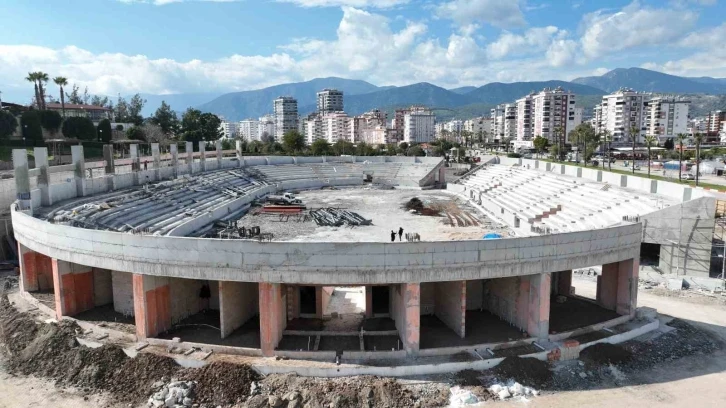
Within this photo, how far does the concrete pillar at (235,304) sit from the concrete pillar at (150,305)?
2.18 m

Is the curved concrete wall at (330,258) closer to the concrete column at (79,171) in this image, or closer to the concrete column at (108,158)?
the concrete column at (79,171)

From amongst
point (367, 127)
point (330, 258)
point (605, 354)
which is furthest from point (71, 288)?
point (367, 127)

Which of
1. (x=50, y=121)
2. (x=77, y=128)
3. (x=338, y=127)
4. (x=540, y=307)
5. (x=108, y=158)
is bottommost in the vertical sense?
(x=540, y=307)

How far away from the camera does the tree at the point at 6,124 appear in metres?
51.1

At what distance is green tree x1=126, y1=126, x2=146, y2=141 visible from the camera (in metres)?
66.7

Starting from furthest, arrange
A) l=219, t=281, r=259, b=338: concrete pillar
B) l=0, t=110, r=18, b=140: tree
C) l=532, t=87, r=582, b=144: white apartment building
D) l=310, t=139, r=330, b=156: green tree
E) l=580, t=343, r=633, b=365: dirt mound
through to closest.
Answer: l=532, t=87, r=582, b=144: white apartment building
l=310, t=139, r=330, b=156: green tree
l=0, t=110, r=18, b=140: tree
l=219, t=281, r=259, b=338: concrete pillar
l=580, t=343, r=633, b=365: dirt mound

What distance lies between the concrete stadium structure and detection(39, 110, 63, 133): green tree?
38.8 meters

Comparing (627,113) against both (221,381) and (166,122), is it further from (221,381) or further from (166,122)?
(221,381)

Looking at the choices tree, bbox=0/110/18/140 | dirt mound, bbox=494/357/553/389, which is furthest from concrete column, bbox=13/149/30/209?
Answer: tree, bbox=0/110/18/140

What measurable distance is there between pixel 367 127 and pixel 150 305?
154 meters

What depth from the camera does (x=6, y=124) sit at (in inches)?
2021

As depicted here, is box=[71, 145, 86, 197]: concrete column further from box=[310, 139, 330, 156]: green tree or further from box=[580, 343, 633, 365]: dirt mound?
box=[310, 139, 330, 156]: green tree

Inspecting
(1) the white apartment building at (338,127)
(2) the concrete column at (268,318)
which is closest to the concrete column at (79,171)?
(2) the concrete column at (268,318)

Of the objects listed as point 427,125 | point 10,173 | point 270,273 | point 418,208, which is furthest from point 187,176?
point 427,125
